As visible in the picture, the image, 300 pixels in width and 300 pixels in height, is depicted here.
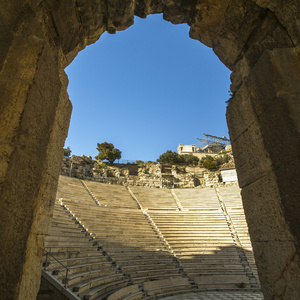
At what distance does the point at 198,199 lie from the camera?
22422 mm

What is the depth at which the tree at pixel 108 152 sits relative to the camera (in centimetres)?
3969

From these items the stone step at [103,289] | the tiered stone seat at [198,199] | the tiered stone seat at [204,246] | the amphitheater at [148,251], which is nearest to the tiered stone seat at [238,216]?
the amphitheater at [148,251]

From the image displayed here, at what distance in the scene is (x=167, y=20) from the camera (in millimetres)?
3557

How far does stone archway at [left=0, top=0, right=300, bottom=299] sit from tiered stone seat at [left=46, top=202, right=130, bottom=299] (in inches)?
165

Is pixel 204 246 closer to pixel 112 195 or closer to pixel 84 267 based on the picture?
pixel 84 267

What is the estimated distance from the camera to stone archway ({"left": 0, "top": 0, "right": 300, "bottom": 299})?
165 cm

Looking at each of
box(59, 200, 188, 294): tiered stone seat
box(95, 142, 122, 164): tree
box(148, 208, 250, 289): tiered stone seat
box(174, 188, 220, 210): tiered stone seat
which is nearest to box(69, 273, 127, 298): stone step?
box(59, 200, 188, 294): tiered stone seat

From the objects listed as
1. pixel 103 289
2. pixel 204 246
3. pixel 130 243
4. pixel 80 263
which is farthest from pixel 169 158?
pixel 103 289

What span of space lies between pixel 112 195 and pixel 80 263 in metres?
14.8

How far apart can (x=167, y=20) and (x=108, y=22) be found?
3.28ft

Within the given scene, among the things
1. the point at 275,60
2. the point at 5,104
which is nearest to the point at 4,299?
the point at 5,104

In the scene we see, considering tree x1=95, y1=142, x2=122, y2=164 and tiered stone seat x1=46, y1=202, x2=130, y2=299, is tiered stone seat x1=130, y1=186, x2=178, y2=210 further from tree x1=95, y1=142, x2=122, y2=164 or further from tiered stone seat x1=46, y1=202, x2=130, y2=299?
tree x1=95, y1=142, x2=122, y2=164

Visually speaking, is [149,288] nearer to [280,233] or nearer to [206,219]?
[280,233]

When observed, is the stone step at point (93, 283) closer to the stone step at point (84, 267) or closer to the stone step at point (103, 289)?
the stone step at point (103, 289)
